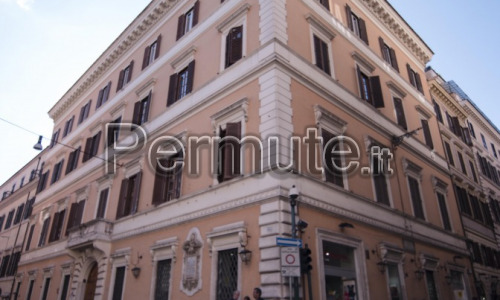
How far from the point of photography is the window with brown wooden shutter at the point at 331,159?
11570mm

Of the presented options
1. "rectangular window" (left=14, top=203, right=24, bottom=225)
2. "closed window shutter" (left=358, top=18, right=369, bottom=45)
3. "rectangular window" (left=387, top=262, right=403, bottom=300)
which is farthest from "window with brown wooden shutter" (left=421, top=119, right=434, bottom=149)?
"rectangular window" (left=14, top=203, right=24, bottom=225)

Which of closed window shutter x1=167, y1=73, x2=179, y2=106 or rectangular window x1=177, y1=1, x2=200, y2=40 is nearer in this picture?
closed window shutter x1=167, y1=73, x2=179, y2=106

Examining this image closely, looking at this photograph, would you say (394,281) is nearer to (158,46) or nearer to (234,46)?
(234,46)

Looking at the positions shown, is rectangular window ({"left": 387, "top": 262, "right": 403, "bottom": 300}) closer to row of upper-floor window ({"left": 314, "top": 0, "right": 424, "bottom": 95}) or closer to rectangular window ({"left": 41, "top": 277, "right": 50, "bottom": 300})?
row of upper-floor window ({"left": 314, "top": 0, "right": 424, "bottom": 95})

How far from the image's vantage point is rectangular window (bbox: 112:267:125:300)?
13914 millimetres

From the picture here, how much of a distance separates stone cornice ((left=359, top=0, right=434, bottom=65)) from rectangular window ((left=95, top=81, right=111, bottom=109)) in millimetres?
15235

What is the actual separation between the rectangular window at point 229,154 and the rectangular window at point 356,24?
839cm

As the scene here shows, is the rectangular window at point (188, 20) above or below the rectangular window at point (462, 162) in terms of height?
above

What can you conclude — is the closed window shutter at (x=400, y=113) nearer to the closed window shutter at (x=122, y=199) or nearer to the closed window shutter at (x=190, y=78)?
the closed window shutter at (x=190, y=78)

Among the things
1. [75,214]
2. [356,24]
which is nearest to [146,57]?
[75,214]

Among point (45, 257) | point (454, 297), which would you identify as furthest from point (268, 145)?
point (45, 257)

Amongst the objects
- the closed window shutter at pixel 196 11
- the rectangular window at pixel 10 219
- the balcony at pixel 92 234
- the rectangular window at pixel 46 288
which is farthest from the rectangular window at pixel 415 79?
the rectangular window at pixel 10 219

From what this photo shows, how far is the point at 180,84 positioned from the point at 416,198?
1125cm

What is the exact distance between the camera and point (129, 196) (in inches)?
617
